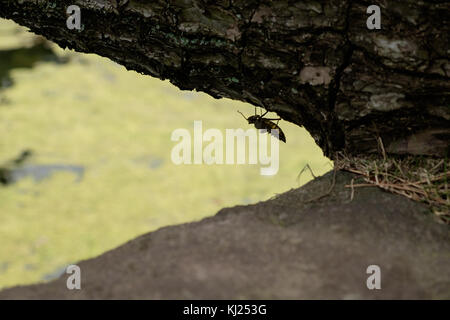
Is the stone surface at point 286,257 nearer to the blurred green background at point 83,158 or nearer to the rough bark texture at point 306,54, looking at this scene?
the rough bark texture at point 306,54

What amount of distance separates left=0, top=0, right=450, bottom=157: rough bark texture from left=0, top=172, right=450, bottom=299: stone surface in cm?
25

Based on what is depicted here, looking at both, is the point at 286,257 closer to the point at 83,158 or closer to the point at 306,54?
the point at 306,54

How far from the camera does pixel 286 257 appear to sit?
1.11 m

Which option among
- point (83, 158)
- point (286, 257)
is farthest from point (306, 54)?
point (83, 158)

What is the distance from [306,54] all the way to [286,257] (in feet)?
1.93

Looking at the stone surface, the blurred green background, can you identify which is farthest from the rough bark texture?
the blurred green background

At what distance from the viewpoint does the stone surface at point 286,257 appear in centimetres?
104

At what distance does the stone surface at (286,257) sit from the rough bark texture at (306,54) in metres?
0.25

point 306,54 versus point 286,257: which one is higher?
point 306,54

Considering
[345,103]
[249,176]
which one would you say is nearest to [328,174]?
[345,103]

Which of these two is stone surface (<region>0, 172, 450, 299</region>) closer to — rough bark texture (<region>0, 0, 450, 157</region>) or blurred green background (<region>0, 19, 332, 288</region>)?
rough bark texture (<region>0, 0, 450, 157</region>)

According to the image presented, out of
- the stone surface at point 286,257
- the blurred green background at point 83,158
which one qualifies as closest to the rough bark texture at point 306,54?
A: the stone surface at point 286,257

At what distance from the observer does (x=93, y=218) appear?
414cm

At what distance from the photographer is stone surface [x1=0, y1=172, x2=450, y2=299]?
1039 millimetres
